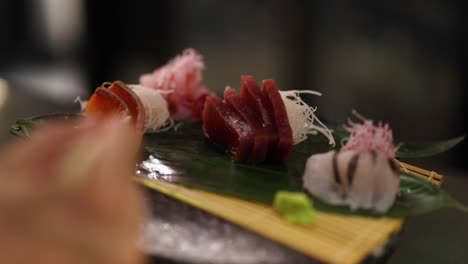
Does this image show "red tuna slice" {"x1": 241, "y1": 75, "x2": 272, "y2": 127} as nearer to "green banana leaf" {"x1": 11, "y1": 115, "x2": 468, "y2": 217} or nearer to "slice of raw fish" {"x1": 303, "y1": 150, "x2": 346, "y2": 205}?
"green banana leaf" {"x1": 11, "y1": 115, "x2": 468, "y2": 217}

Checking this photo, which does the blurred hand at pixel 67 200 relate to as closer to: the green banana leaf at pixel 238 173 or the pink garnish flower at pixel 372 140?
the green banana leaf at pixel 238 173

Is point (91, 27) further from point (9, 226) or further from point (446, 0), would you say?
point (9, 226)

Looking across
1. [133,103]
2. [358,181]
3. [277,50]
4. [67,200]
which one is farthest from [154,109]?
[277,50]

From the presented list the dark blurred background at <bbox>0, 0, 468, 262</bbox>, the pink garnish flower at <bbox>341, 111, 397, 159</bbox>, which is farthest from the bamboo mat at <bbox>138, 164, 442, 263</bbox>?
the dark blurred background at <bbox>0, 0, 468, 262</bbox>

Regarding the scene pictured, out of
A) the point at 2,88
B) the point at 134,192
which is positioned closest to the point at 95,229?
the point at 134,192

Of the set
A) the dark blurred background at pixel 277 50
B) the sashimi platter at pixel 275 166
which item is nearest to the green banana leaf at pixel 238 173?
the sashimi platter at pixel 275 166

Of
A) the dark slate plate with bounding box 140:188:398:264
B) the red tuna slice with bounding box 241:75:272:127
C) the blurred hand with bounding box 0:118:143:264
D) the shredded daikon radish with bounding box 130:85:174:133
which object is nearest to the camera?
the blurred hand with bounding box 0:118:143:264
